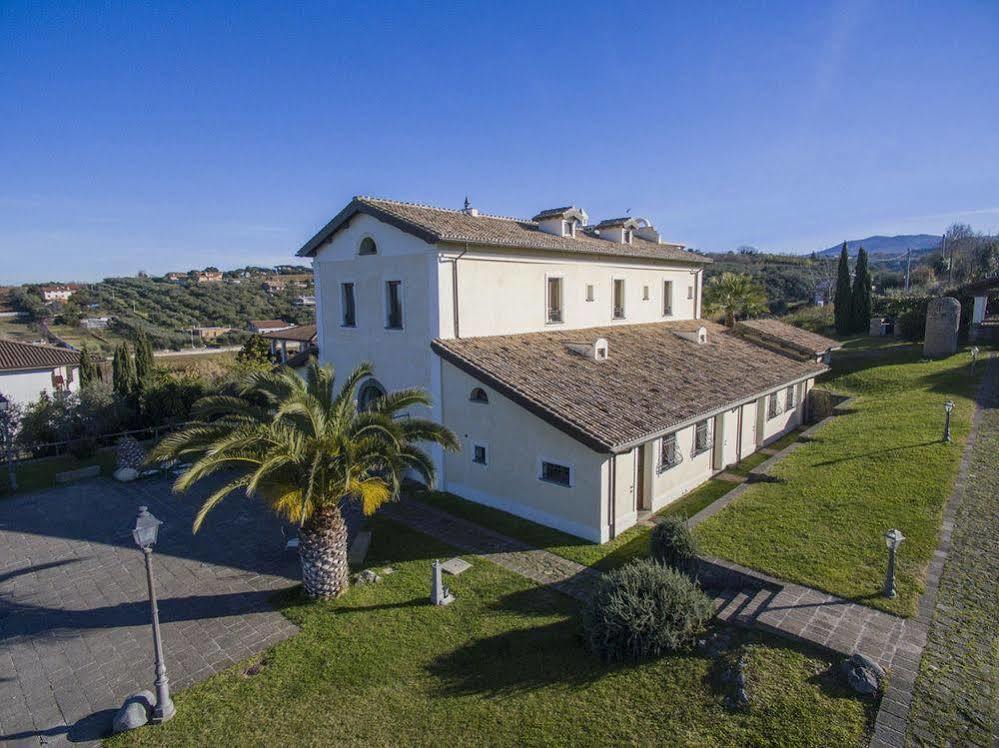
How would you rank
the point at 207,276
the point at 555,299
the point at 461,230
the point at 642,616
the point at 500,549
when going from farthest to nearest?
the point at 207,276, the point at 555,299, the point at 461,230, the point at 500,549, the point at 642,616

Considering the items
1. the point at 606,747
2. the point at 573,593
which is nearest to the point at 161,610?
the point at 573,593

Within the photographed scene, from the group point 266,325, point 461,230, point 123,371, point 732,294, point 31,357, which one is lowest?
point 123,371

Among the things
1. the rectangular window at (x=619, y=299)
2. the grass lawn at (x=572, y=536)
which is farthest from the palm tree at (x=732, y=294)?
the grass lawn at (x=572, y=536)

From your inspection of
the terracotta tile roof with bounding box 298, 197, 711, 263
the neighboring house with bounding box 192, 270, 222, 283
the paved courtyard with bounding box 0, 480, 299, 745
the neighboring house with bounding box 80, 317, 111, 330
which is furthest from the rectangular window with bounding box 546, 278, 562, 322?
the neighboring house with bounding box 192, 270, 222, 283

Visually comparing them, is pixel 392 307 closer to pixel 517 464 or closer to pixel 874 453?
pixel 517 464

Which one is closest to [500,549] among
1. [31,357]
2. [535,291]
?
[535,291]

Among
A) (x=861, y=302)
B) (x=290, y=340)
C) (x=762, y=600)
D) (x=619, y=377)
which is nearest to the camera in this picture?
(x=762, y=600)

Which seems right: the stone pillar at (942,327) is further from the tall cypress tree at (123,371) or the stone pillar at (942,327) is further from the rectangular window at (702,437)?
the tall cypress tree at (123,371)
